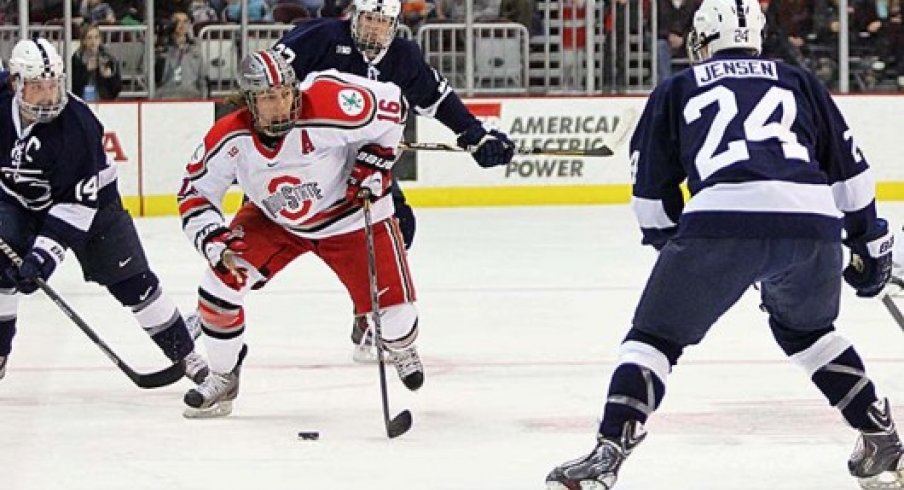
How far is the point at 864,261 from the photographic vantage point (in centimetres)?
417

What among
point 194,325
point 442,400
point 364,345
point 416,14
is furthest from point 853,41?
point 442,400

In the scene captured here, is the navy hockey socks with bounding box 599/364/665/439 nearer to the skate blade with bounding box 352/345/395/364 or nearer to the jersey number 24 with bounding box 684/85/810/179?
the jersey number 24 with bounding box 684/85/810/179

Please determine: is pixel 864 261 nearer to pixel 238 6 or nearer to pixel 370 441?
pixel 370 441

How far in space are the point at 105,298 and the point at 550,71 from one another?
454 cm

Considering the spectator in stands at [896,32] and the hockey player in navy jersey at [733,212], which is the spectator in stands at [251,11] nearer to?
the spectator in stands at [896,32]

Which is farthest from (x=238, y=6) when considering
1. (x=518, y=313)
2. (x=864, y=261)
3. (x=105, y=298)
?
(x=864, y=261)

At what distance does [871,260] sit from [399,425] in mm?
1326

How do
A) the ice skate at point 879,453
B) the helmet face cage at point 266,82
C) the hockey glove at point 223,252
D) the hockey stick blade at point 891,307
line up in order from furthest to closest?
the hockey glove at point 223,252 < the helmet face cage at point 266,82 < the hockey stick blade at point 891,307 < the ice skate at point 879,453

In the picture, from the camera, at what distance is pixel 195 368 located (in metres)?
5.61

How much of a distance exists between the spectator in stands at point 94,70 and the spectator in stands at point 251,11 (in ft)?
2.36

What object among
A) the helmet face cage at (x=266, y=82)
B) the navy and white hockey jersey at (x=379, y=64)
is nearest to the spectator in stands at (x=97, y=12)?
the navy and white hockey jersey at (x=379, y=64)

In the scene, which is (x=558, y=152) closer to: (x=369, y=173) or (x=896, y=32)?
(x=369, y=173)

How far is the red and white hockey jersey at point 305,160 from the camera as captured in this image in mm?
5113

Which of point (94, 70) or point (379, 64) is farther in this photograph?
point (94, 70)
